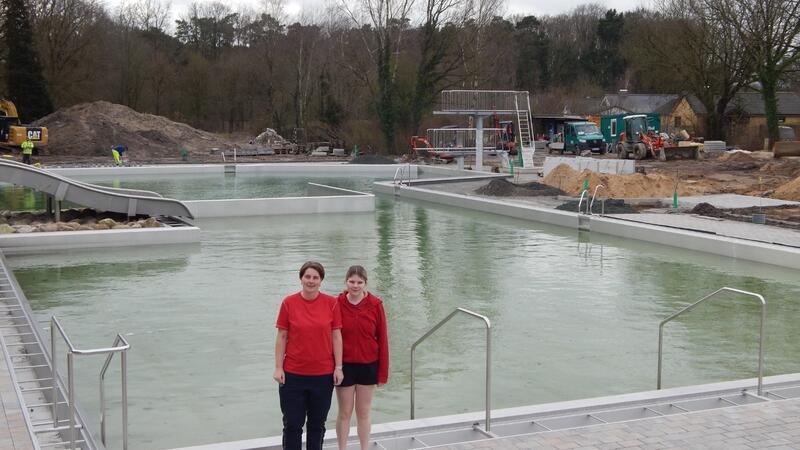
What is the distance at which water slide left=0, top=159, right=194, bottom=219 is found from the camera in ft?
60.4

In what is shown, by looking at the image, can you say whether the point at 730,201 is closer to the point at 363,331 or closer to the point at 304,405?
the point at 363,331

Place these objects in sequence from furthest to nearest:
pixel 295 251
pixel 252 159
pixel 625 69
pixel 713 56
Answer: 1. pixel 625 69
2. pixel 713 56
3. pixel 252 159
4. pixel 295 251

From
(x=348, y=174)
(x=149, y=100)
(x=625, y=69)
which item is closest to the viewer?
(x=348, y=174)

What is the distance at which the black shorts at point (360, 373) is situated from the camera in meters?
5.57

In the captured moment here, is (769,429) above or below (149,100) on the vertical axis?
below

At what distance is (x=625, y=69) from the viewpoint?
293ft

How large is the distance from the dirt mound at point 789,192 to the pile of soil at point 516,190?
6272 mm

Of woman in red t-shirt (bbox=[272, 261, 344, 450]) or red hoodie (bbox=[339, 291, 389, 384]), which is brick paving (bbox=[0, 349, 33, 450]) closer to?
woman in red t-shirt (bbox=[272, 261, 344, 450])

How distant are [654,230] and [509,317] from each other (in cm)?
809

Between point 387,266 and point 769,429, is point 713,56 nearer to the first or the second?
point 387,266

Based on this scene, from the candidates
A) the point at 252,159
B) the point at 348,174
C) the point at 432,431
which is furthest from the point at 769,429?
the point at 252,159

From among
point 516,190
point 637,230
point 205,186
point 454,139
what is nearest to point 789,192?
point 516,190

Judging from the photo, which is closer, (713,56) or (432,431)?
(432,431)

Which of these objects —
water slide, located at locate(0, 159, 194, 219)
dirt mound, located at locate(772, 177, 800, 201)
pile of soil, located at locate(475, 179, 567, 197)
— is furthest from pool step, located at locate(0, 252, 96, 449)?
dirt mound, located at locate(772, 177, 800, 201)
